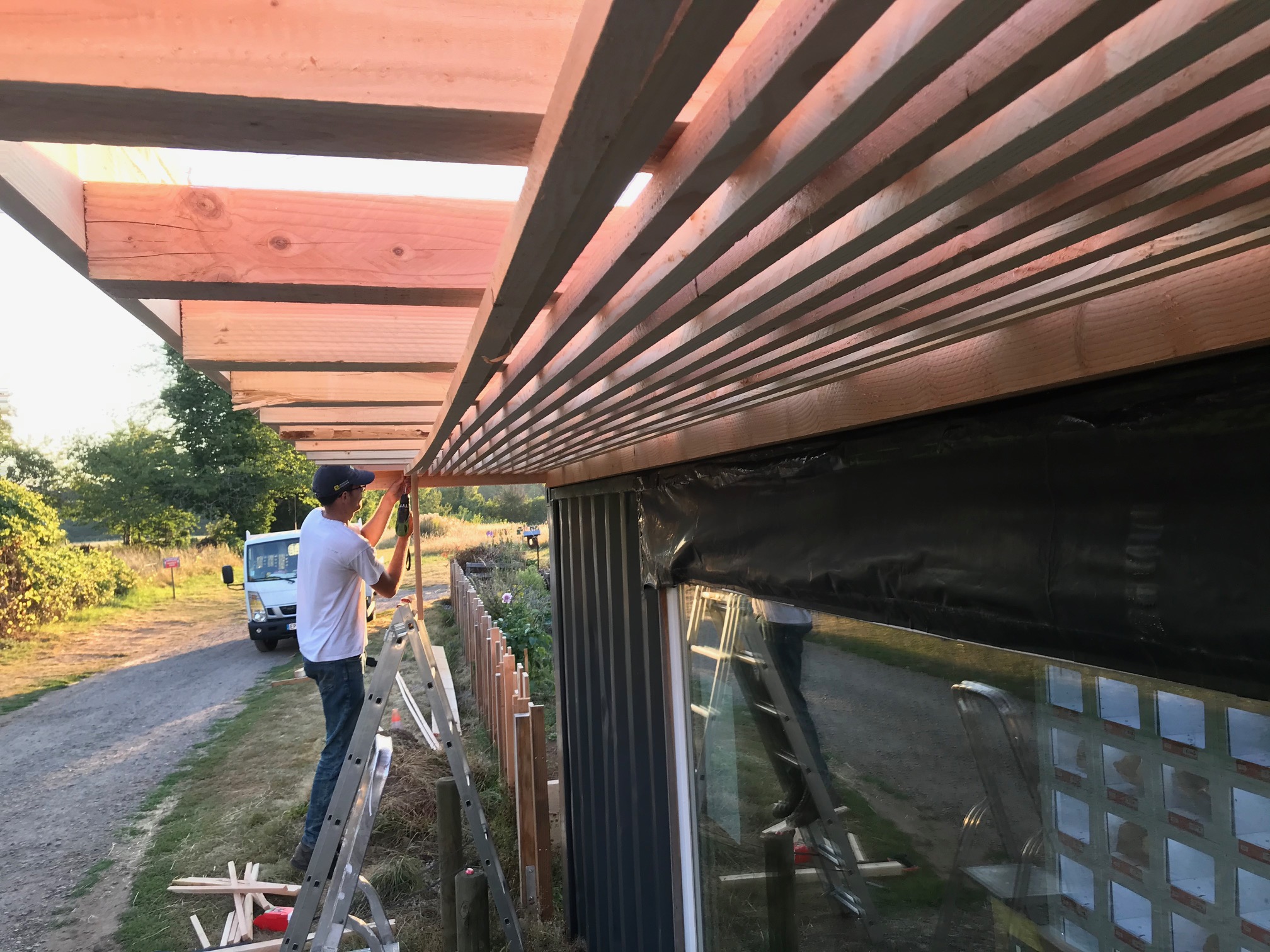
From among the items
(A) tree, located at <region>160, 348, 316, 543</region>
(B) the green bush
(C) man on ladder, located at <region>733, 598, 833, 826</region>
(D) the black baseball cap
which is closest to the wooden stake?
(D) the black baseball cap

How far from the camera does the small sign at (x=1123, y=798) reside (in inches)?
77.4

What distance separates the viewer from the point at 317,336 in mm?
1645

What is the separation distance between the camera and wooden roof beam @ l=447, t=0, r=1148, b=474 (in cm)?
45

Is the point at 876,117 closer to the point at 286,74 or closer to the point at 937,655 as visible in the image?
the point at 286,74

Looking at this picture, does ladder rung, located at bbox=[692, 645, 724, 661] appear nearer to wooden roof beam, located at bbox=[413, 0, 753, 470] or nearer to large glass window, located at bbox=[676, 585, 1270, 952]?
large glass window, located at bbox=[676, 585, 1270, 952]

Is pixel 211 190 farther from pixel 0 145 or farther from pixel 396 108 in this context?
pixel 396 108

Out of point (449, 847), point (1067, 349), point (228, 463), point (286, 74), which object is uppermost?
point (228, 463)

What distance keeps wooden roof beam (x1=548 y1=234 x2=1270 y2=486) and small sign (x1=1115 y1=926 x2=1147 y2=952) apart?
1.47 meters

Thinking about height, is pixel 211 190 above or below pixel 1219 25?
above

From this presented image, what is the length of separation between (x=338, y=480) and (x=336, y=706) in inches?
54.2

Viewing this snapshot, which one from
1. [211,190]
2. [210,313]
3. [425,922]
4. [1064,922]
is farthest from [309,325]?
[425,922]

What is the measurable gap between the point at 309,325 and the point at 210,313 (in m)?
0.19

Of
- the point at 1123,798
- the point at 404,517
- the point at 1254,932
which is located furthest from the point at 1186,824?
the point at 404,517

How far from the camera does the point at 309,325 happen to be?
164 centimetres
